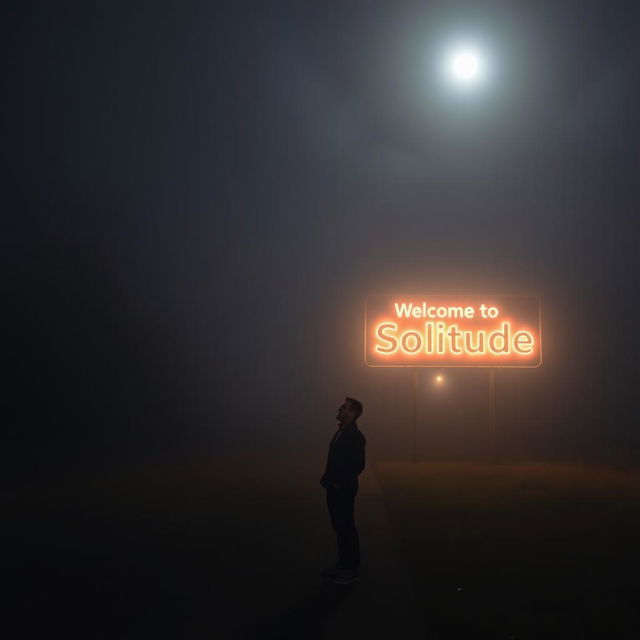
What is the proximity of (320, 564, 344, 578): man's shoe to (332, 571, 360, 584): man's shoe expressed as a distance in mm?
32

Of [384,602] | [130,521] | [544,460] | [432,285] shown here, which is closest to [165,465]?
[130,521]

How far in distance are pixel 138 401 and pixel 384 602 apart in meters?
41.7

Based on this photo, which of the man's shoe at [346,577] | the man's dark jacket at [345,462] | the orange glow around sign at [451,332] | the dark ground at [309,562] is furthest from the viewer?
the orange glow around sign at [451,332]

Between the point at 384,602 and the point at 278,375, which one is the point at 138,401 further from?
the point at 384,602

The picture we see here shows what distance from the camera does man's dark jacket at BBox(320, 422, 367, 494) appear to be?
269 inches

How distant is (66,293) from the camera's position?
177 feet

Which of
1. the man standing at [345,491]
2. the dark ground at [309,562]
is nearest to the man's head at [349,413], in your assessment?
the man standing at [345,491]

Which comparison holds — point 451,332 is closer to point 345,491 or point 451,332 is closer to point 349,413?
point 349,413

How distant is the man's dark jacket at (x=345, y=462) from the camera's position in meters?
6.84

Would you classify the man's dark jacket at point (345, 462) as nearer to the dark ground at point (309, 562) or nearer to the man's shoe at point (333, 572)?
the man's shoe at point (333, 572)

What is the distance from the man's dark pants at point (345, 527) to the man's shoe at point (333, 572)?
0.06m

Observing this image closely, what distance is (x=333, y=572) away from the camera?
6.60 m

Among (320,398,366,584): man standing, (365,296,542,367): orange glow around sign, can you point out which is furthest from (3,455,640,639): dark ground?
(365,296,542,367): orange glow around sign

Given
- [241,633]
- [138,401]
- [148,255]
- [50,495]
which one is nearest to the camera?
[241,633]
